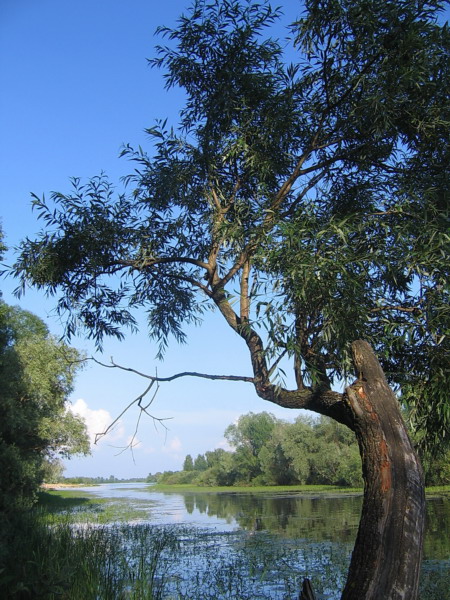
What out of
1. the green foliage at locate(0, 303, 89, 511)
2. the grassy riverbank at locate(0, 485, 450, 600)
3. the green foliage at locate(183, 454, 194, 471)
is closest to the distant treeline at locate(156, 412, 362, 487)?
the green foliage at locate(0, 303, 89, 511)

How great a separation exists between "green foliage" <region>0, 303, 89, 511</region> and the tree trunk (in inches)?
613

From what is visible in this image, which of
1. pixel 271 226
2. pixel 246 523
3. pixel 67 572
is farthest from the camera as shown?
pixel 246 523

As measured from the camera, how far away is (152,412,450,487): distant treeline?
45.9 metres

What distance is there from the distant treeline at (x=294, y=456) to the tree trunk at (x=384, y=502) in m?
30.4

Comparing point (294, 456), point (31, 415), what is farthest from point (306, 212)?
point (294, 456)

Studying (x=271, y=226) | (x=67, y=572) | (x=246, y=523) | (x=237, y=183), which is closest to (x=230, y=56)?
(x=237, y=183)

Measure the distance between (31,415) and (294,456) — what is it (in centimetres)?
3271

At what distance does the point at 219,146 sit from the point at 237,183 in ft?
2.56

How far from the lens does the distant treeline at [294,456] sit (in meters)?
45.9

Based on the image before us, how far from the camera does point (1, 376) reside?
24.0 meters

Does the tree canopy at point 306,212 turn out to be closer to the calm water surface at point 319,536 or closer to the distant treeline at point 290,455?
the calm water surface at point 319,536

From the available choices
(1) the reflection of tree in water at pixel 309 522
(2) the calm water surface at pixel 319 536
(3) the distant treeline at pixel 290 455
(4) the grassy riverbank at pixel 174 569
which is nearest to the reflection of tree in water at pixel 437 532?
(2) the calm water surface at pixel 319 536

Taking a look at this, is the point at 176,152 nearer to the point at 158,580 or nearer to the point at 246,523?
the point at 158,580

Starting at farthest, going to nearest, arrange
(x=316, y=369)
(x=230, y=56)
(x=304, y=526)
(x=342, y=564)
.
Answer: (x=304, y=526), (x=342, y=564), (x=230, y=56), (x=316, y=369)
